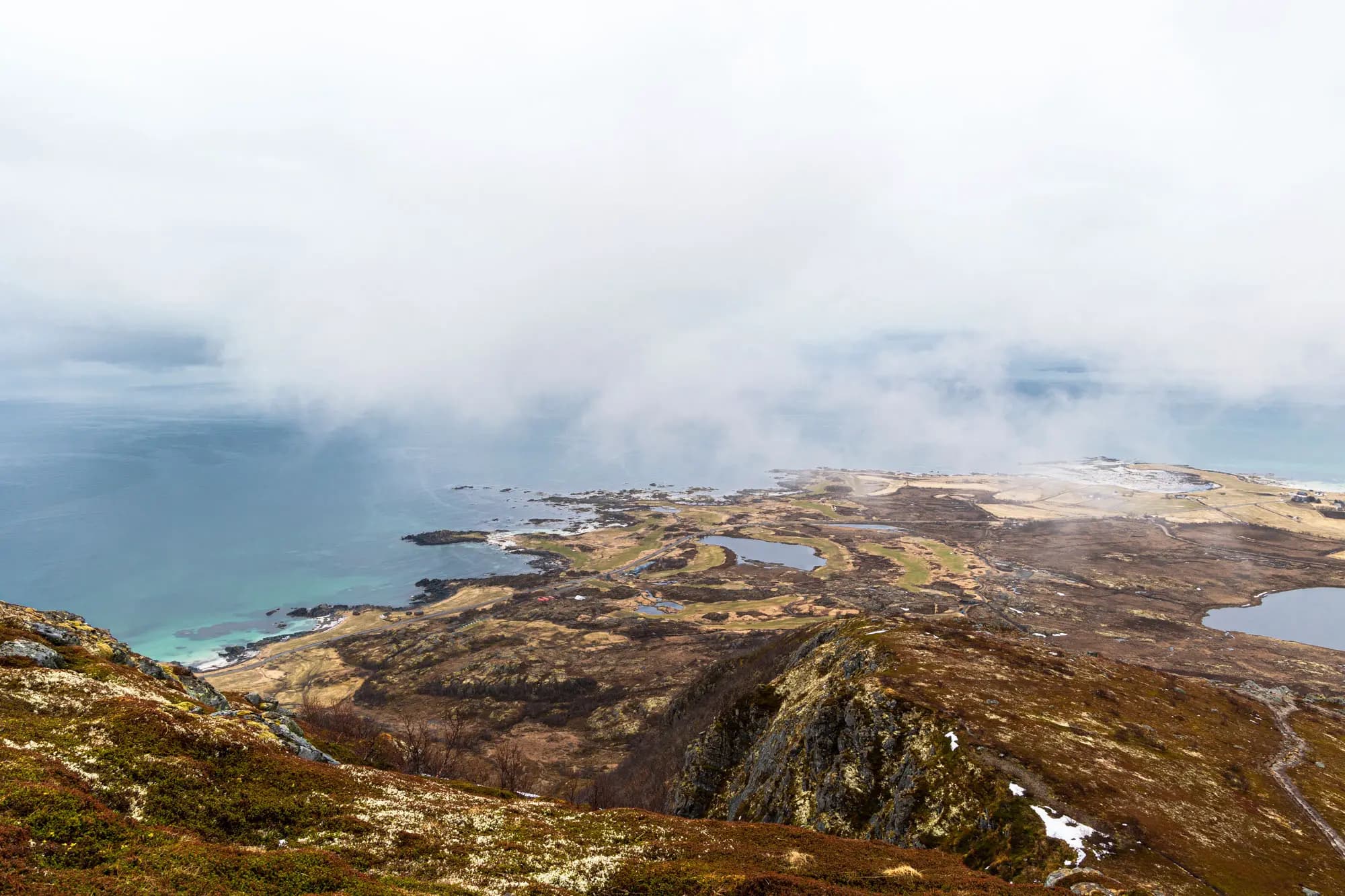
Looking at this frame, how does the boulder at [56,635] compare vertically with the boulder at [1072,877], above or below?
above

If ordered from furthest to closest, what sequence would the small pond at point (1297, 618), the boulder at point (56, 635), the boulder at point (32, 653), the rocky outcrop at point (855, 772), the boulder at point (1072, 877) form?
the small pond at point (1297, 618)
the boulder at point (56, 635)
the rocky outcrop at point (855, 772)
the boulder at point (32, 653)
the boulder at point (1072, 877)

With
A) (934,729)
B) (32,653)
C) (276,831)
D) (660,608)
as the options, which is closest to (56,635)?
(32,653)

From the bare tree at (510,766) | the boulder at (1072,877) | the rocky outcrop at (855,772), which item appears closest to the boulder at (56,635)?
the bare tree at (510,766)

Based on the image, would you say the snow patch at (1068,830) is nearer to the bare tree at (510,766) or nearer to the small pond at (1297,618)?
the bare tree at (510,766)

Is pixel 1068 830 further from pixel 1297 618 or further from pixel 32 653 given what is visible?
pixel 1297 618

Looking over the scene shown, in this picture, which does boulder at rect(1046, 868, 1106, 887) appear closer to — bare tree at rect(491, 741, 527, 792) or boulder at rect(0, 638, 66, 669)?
bare tree at rect(491, 741, 527, 792)

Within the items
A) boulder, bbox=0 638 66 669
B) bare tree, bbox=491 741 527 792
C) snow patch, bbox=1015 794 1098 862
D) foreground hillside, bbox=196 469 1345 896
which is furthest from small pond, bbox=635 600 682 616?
boulder, bbox=0 638 66 669
